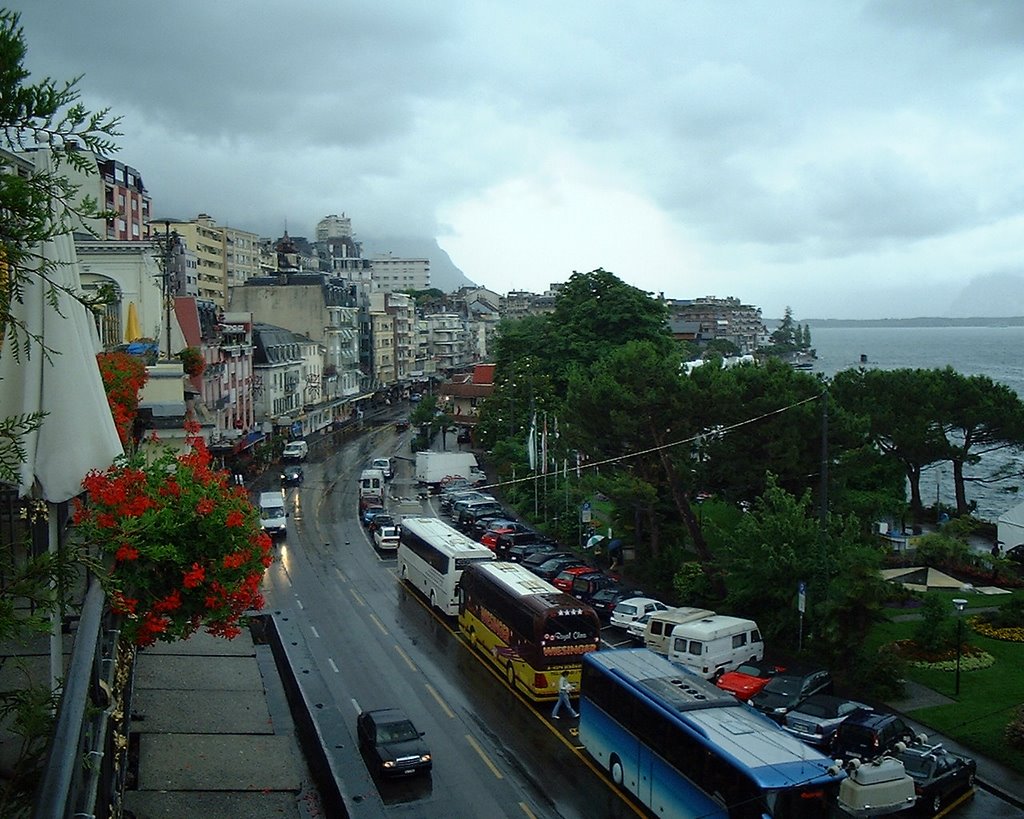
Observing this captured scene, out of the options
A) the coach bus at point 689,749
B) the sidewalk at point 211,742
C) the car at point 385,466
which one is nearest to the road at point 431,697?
the coach bus at point 689,749

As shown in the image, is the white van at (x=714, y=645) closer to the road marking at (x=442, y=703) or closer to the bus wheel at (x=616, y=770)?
the road marking at (x=442, y=703)

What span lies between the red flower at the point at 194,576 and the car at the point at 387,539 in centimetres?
3081

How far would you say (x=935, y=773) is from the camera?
56.4 ft

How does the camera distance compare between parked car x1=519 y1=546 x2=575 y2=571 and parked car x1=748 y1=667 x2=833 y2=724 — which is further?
parked car x1=519 y1=546 x2=575 y2=571

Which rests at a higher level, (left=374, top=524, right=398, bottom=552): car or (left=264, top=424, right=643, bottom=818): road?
(left=374, top=524, right=398, bottom=552): car

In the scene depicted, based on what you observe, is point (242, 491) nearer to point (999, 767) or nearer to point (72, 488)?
point (72, 488)

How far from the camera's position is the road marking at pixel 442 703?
22.4 metres

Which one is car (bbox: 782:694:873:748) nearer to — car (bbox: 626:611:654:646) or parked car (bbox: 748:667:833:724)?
parked car (bbox: 748:667:833:724)

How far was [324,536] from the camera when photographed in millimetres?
45500

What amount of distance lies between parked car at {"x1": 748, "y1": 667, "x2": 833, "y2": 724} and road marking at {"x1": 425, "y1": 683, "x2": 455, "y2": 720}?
7.06m

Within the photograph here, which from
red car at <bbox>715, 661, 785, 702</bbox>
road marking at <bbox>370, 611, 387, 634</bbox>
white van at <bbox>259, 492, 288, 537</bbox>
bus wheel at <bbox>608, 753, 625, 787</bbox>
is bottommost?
road marking at <bbox>370, 611, 387, 634</bbox>

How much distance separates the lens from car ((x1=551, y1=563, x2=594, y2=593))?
33.6 meters

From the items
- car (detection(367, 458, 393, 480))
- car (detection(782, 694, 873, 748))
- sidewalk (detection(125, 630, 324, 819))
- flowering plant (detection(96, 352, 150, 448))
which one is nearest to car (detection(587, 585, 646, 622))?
car (detection(782, 694, 873, 748))

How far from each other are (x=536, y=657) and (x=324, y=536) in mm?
24749
